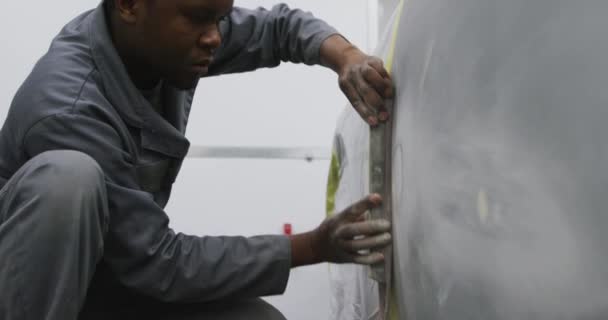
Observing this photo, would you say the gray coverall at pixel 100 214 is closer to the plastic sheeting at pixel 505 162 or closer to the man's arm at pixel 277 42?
the man's arm at pixel 277 42

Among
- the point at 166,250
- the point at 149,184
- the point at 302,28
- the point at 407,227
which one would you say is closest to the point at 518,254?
the point at 407,227

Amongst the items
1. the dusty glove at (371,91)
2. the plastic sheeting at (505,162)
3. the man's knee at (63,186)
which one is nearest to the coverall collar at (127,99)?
the man's knee at (63,186)

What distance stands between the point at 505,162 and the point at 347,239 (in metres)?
0.35

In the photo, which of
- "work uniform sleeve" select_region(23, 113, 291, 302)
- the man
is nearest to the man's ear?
the man

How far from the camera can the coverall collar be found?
856 mm

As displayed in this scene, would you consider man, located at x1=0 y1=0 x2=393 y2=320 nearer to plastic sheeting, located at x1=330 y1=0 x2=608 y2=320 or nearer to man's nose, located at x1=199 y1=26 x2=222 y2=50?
man's nose, located at x1=199 y1=26 x2=222 y2=50

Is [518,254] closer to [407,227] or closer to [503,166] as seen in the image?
[503,166]

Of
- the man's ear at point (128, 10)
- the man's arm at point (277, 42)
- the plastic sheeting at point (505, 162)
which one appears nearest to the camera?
the plastic sheeting at point (505, 162)

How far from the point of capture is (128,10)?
854 mm

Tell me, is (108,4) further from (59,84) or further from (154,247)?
(154,247)

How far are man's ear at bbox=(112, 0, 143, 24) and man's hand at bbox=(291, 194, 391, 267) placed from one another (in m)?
0.32

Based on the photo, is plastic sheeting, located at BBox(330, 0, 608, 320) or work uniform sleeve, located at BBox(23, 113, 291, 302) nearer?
plastic sheeting, located at BBox(330, 0, 608, 320)

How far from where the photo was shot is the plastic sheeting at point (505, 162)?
365 mm

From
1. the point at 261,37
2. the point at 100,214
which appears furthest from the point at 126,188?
the point at 261,37
